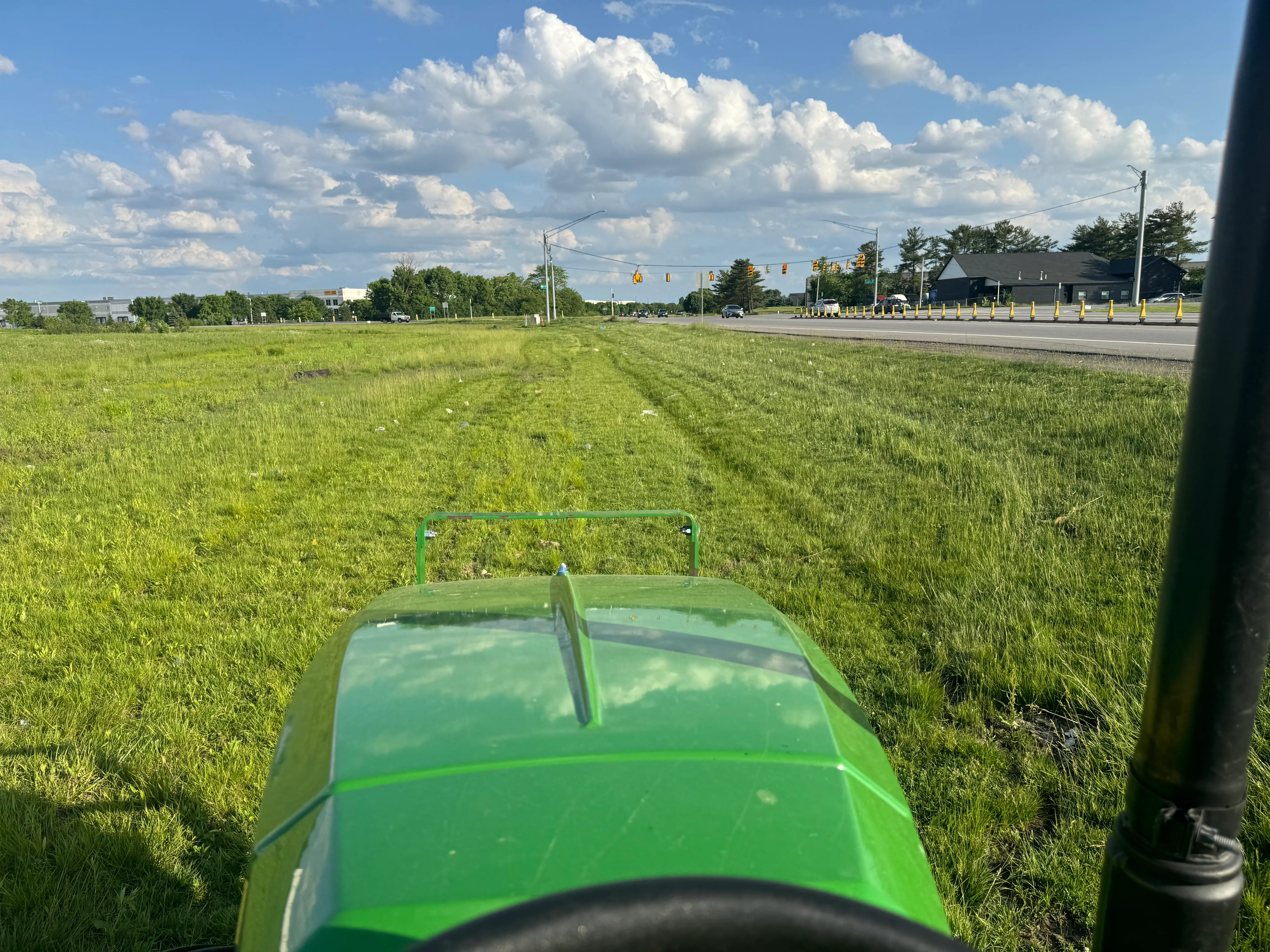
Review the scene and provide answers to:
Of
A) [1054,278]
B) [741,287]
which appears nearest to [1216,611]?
[1054,278]

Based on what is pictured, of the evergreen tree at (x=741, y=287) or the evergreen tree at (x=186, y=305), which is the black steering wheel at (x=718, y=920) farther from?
the evergreen tree at (x=186, y=305)

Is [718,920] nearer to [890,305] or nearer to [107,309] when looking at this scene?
[890,305]

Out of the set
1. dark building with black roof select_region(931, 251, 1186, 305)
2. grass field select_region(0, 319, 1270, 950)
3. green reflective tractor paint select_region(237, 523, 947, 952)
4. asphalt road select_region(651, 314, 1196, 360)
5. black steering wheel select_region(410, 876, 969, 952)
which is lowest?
grass field select_region(0, 319, 1270, 950)

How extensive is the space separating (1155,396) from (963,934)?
9709 mm

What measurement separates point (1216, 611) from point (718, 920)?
2.20ft

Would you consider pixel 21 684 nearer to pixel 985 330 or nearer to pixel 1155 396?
pixel 1155 396

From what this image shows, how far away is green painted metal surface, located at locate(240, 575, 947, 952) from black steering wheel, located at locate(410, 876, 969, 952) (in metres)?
0.25

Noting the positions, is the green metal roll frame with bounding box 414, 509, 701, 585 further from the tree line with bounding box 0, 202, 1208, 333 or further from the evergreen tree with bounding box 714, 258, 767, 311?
the evergreen tree with bounding box 714, 258, 767, 311

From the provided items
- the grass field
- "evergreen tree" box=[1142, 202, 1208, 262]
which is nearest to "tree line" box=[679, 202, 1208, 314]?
"evergreen tree" box=[1142, 202, 1208, 262]

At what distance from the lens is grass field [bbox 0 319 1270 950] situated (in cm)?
315

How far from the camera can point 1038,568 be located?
5.71m

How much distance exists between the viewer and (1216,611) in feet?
3.11

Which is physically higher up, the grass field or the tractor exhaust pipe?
the tractor exhaust pipe

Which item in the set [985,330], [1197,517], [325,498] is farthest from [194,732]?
[985,330]
